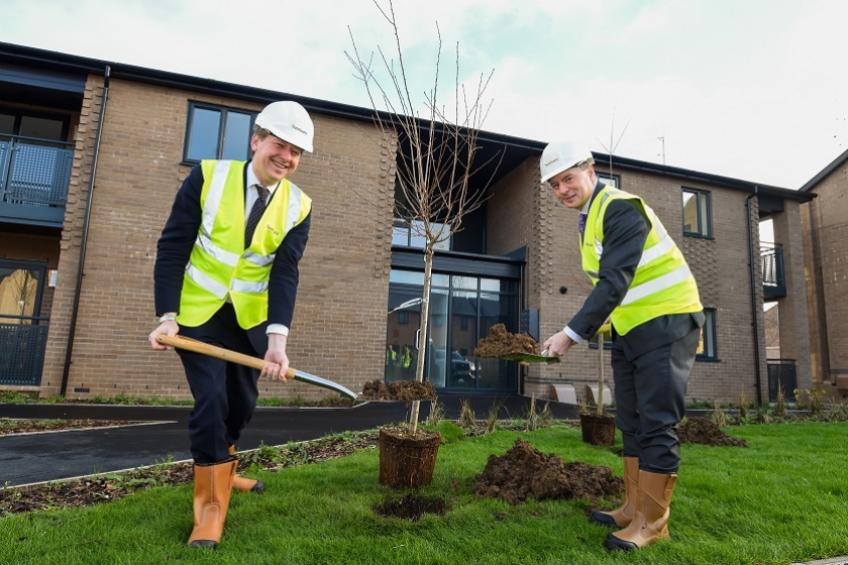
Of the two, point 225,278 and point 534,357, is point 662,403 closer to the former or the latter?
point 534,357

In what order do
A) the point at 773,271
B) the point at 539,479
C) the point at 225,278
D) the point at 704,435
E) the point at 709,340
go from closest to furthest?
1. the point at 225,278
2. the point at 539,479
3. the point at 704,435
4. the point at 709,340
5. the point at 773,271

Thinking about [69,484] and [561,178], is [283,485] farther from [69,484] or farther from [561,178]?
[561,178]

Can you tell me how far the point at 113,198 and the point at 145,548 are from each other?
8.93m

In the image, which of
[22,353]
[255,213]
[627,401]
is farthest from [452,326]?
[255,213]

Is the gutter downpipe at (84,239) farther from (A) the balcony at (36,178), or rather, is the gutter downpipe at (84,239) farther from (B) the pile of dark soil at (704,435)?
(B) the pile of dark soil at (704,435)

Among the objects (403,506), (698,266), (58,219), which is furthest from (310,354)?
(698,266)

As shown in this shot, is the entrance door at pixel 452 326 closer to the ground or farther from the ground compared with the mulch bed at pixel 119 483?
farther from the ground

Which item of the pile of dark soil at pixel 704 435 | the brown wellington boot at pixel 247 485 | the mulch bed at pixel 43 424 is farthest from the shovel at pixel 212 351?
the pile of dark soil at pixel 704 435

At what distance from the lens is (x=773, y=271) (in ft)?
50.0

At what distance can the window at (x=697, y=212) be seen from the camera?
14.0 metres

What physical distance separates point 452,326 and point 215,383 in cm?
1043

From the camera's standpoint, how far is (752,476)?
394 cm

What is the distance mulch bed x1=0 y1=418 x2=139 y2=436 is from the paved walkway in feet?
1.14

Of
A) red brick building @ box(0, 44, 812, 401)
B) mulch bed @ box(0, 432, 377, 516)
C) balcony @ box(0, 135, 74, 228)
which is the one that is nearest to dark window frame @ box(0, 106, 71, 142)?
red brick building @ box(0, 44, 812, 401)
